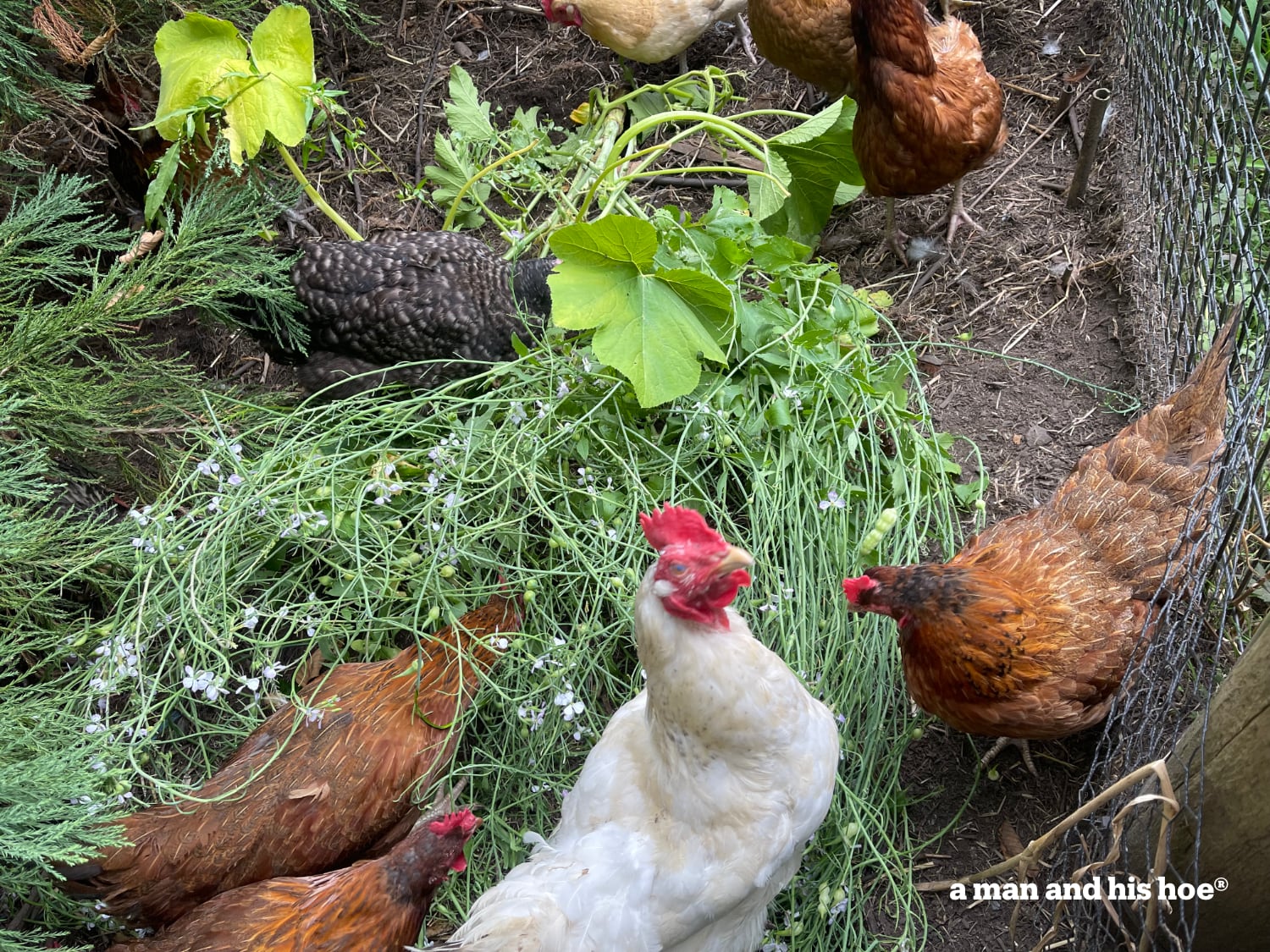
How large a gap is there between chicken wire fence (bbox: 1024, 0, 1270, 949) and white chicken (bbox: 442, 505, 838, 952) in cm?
57

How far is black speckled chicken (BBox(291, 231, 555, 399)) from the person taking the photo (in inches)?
121

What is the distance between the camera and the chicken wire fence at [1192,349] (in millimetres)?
1821

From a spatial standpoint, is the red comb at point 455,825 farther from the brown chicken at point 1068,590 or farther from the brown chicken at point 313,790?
the brown chicken at point 1068,590

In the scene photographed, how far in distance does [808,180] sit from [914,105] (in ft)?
1.36

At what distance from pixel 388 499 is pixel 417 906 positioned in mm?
984

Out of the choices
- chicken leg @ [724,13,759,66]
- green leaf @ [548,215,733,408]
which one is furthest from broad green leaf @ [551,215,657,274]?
chicken leg @ [724,13,759,66]

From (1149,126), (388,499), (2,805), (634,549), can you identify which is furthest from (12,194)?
(1149,126)

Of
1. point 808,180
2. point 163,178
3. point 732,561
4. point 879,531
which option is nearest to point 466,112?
point 163,178

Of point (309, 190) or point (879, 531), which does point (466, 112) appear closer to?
point (309, 190)

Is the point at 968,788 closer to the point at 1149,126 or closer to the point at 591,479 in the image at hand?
the point at 591,479

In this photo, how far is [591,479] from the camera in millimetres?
2504

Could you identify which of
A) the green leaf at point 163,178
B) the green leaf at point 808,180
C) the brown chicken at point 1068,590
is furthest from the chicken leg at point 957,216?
the green leaf at point 163,178

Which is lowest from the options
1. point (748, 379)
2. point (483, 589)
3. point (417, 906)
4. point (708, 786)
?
point (417, 906)

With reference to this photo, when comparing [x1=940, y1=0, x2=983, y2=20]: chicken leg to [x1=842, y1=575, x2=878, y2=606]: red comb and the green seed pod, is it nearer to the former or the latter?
the green seed pod
